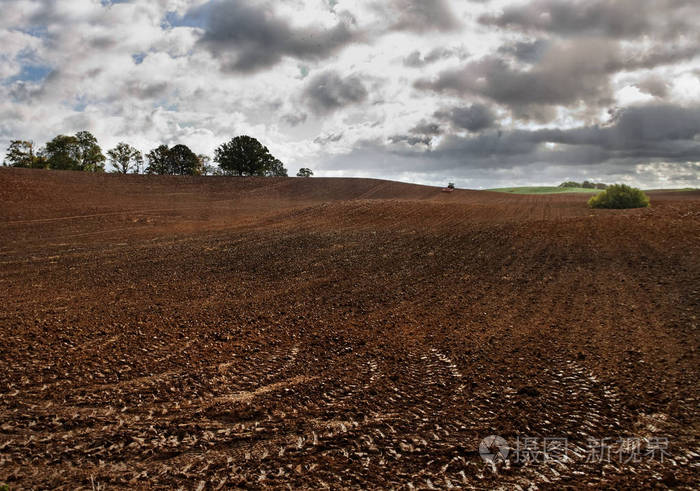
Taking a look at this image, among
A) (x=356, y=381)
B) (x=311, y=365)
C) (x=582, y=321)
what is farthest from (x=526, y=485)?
(x=582, y=321)

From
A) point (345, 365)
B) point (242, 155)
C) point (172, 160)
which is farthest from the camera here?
point (172, 160)

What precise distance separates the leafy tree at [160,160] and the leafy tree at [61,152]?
40.6 feet

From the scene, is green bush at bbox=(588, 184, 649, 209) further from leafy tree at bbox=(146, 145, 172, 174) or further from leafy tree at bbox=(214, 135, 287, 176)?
leafy tree at bbox=(146, 145, 172, 174)

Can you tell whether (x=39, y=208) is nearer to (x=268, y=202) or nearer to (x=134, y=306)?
(x=268, y=202)

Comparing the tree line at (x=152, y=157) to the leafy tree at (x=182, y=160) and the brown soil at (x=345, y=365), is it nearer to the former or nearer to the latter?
the leafy tree at (x=182, y=160)

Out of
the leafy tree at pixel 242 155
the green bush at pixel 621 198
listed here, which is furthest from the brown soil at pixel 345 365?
the leafy tree at pixel 242 155

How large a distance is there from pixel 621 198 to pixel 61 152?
271 feet

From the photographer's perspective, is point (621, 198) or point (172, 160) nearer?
point (621, 198)

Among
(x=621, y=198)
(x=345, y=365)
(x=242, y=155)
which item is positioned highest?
(x=242, y=155)

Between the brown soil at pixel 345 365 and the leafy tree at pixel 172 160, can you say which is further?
the leafy tree at pixel 172 160

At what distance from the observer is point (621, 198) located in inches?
1021

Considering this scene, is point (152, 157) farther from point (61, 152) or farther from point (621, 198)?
point (621, 198)

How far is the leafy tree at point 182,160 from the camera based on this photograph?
244 ft

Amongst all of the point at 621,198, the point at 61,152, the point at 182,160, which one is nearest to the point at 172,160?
the point at 182,160
